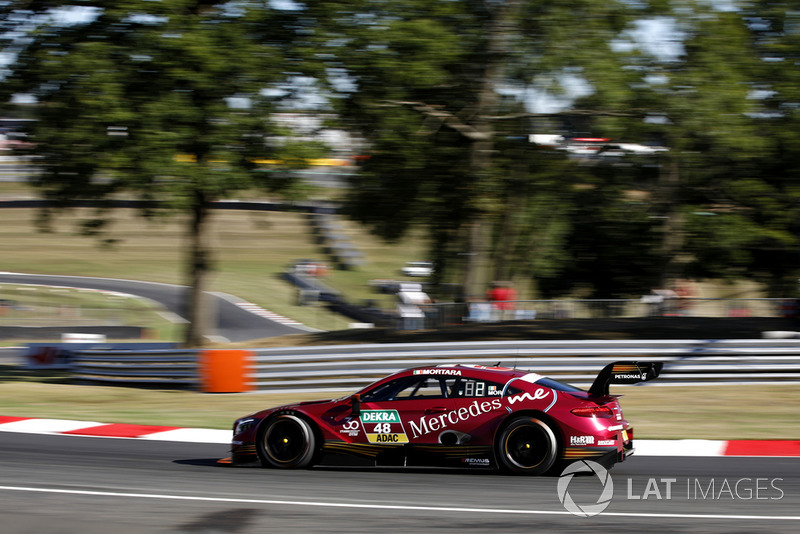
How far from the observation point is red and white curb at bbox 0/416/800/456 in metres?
9.56

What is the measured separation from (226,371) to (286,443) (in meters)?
6.56

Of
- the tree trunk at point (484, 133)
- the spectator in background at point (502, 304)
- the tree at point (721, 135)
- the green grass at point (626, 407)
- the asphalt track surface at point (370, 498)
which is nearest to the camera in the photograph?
the asphalt track surface at point (370, 498)

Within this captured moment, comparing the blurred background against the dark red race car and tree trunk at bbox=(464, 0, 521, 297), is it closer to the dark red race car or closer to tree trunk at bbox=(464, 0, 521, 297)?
tree trunk at bbox=(464, 0, 521, 297)

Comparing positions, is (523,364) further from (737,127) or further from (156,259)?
(156,259)

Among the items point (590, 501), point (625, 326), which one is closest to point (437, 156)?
point (625, 326)

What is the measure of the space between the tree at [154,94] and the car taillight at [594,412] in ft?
32.6

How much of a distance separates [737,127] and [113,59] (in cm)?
1248

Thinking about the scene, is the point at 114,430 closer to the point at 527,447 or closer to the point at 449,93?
the point at 527,447

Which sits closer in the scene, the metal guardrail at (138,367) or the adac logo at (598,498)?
the adac logo at (598,498)

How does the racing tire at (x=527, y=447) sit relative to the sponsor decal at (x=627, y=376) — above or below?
below

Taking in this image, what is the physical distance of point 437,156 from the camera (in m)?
19.0

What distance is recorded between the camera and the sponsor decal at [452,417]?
807 centimetres

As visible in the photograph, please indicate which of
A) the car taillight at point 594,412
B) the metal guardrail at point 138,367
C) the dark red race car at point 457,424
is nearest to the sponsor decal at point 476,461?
the dark red race car at point 457,424

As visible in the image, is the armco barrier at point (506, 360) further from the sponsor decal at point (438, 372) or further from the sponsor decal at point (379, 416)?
the sponsor decal at point (379, 416)
